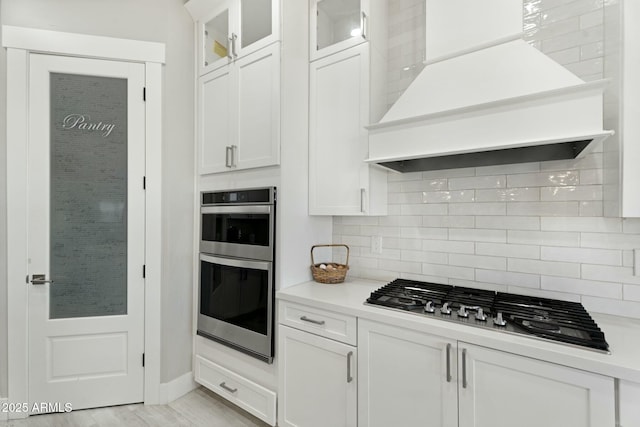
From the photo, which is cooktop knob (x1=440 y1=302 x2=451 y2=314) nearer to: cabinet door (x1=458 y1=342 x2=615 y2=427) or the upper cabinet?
cabinet door (x1=458 y1=342 x2=615 y2=427)

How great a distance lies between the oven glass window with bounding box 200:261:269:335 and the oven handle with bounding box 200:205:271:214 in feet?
1.28

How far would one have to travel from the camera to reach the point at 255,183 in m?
2.06

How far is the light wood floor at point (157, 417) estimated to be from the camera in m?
2.07

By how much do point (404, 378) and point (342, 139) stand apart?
1389mm

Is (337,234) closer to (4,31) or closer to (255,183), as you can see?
(255,183)

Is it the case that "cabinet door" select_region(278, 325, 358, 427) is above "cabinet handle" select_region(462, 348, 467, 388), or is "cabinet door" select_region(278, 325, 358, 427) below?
below

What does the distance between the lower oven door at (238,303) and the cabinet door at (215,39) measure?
1484mm

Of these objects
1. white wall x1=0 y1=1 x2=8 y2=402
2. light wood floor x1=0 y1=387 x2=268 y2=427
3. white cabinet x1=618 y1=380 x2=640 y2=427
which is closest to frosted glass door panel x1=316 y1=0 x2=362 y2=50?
white cabinet x1=618 y1=380 x2=640 y2=427

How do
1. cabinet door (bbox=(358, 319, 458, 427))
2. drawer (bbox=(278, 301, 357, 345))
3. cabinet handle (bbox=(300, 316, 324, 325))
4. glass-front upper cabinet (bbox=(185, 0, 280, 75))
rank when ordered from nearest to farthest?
cabinet door (bbox=(358, 319, 458, 427)), drawer (bbox=(278, 301, 357, 345)), cabinet handle (bbox=(300, 316, 324, 325)), glass-front upper cabinet (bbox=(185, 0, 280, 75))

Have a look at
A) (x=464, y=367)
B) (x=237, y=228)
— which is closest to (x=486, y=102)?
(x=464, y=367)

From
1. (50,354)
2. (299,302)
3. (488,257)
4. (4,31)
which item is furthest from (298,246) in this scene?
(4,31)

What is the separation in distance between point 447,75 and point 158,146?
6.70 ft

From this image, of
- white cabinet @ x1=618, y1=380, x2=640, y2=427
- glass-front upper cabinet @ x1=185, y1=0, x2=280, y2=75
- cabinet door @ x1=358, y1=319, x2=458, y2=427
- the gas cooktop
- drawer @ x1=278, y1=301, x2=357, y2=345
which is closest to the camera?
white cabinet @ x1=618, y1=380, x2=640, y2=427

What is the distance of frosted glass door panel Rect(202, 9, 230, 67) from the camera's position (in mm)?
2301
